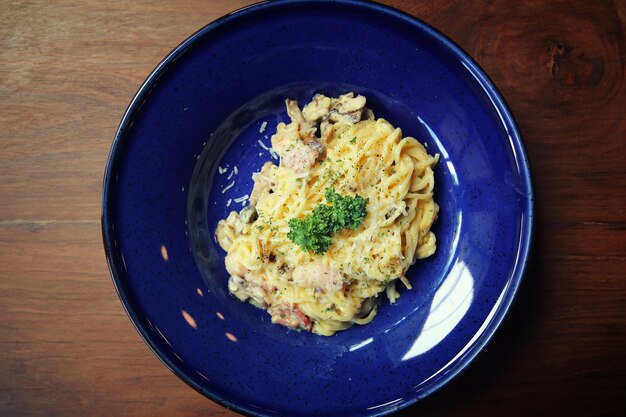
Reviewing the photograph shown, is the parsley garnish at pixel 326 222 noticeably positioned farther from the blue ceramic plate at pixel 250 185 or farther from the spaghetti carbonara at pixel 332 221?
the blue ceramic plate at pixel 250 185

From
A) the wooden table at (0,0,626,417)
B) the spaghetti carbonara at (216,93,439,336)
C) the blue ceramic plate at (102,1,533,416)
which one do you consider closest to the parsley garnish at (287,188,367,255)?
the spaghetti carbonara at (216,93,439,336)

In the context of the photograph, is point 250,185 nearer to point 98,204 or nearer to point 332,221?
point 332,221

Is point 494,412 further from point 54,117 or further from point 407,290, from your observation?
point 54,117

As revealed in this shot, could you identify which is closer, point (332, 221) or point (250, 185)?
point (332, 221)

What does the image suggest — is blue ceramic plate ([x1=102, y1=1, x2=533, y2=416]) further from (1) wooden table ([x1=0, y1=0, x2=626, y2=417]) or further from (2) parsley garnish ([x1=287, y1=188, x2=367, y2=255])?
(2) parsley garnish ([x1=287, y1=188, x2=367, y2=255])

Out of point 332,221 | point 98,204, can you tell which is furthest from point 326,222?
point 98,204

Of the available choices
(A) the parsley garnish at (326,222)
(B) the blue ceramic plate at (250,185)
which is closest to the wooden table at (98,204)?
(B) the blue ceramic plate at (250,185)

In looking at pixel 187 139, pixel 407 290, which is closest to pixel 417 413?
pixel 407 290

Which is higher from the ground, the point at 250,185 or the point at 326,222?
the point at 250,185
